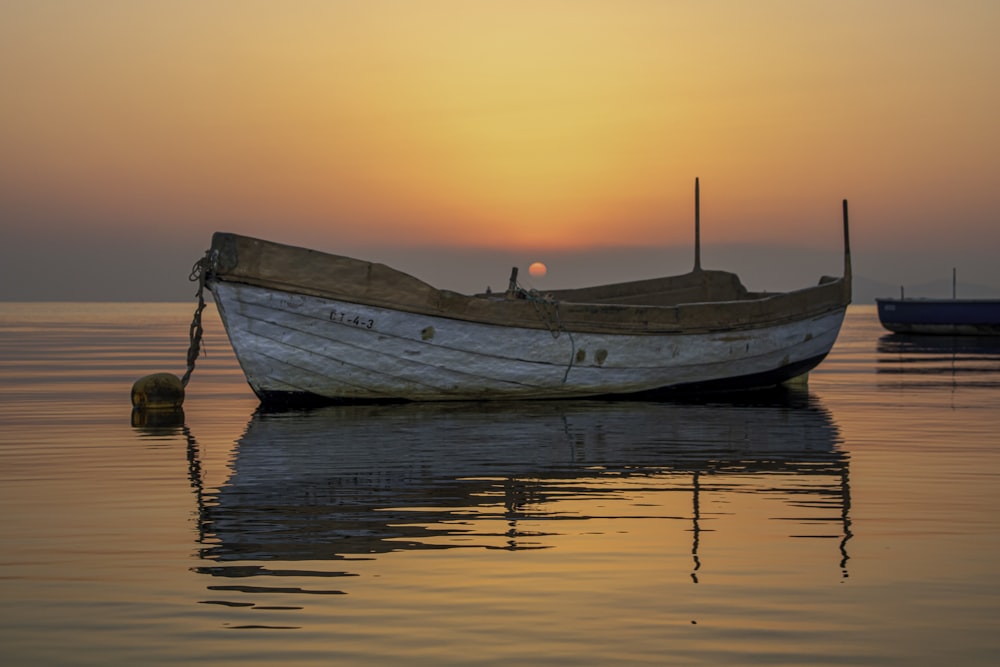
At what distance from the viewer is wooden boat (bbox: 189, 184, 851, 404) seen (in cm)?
1847

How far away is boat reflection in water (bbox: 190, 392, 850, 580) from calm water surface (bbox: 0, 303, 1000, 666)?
55mm

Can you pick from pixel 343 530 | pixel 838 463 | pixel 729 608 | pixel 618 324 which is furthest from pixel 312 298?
pixel 729 608

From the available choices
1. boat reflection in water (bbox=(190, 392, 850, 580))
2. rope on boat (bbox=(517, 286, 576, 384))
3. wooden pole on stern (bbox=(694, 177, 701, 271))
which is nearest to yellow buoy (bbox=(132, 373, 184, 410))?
boat reflection in water (bbox=(190, 392, 850, 580))

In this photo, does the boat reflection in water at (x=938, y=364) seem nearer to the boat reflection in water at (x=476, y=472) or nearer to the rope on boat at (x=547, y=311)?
the boat reflection in water at (x=476, y=472)

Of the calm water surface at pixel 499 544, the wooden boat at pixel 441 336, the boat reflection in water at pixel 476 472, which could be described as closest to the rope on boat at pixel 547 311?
the wooden boat at pixel 441 336

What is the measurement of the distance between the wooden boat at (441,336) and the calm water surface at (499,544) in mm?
2177

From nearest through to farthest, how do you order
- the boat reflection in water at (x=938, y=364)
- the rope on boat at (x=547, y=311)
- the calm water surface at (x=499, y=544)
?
the calm water surface at (x=499, y=544) → the rope on boat at (x=547, y=311) → the boat reflection in water at (x=938, y=364)

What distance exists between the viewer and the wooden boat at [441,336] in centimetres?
1847

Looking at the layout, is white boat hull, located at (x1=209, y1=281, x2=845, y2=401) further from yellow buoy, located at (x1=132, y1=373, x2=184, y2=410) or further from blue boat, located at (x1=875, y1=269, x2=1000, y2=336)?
blue boat, located at (x1=875, y1=269, x2=1000, y2=336)

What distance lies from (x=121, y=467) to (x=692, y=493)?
224 inches

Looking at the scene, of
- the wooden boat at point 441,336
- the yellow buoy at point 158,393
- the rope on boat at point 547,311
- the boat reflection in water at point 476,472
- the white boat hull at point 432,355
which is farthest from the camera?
the rope on boat at point 547,311

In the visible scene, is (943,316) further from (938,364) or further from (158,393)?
(158,393)

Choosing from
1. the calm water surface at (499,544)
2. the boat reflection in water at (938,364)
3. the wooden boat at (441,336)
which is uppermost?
the wooden boat at (441,336)

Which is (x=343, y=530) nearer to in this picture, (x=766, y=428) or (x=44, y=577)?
(x=44, y=577)
